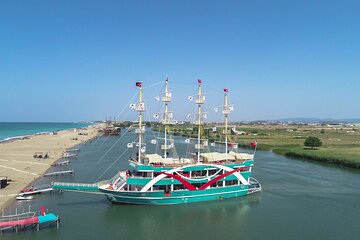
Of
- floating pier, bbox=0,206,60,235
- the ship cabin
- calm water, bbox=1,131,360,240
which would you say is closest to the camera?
floating pier, bbox=0,206,60,235

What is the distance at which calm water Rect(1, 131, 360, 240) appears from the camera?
102 feet

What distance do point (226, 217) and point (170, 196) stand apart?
6780 mm

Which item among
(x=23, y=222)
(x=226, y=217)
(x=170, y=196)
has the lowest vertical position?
(x=226, y=217)

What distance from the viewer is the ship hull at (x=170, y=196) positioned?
37.3 m

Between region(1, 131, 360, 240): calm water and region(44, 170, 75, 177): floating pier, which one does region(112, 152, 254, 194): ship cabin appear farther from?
region(44, 170, 75, 177): floating pier

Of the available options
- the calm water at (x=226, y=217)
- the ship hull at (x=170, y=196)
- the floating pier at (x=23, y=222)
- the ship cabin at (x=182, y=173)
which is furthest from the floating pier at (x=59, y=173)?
the floating pier at (x=23, y=222)

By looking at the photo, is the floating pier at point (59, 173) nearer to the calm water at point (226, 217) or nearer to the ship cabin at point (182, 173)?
the calm water at point (226, 217)

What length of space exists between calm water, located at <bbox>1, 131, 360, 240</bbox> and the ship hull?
27.6 inches

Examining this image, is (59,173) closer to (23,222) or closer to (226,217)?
(23,222)

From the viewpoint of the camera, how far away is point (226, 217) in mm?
36625

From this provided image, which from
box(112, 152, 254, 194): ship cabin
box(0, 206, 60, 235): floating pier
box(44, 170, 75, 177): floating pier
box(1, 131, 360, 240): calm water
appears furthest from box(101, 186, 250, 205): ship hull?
box(44, 170, 75, 177): floating pier

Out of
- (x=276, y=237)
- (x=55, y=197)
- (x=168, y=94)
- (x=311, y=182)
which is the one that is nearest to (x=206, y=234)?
(x=276, y=237)

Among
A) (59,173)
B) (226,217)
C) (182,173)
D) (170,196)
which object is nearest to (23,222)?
(170,196)

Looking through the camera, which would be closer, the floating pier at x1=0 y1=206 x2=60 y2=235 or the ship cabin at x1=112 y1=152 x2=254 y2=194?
the floating pier at x1=0 y1=206 x2=60 y2=235
